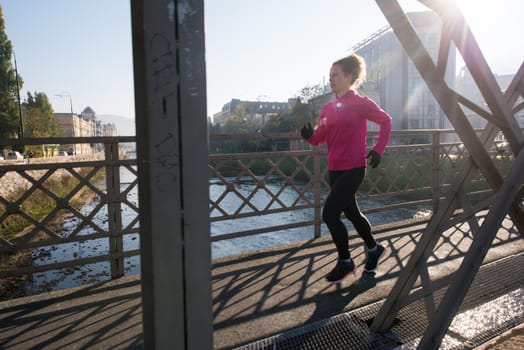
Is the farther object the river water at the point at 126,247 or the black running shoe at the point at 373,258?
the river water at the point at 126,247

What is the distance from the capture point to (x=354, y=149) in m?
2.85

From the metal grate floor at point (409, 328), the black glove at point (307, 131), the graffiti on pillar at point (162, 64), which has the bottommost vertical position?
the metal grate floor at point (409, 328)

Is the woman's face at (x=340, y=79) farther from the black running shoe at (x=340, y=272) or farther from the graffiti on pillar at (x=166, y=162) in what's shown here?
the graffiti on pillar at (x=166, y=162)

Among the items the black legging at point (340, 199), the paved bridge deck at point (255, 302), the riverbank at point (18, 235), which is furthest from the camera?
the riverbank at point (18, 235)

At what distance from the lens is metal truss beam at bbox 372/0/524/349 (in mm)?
1760

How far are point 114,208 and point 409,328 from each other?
277cm

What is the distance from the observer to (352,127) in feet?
9.23

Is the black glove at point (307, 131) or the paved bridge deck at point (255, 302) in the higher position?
the black glove at point (307, 131)

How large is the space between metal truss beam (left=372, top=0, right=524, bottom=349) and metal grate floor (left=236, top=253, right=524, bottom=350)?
0.48 feet

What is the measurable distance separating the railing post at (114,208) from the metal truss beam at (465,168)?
2.50m

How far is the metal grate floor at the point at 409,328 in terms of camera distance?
211 centimetres

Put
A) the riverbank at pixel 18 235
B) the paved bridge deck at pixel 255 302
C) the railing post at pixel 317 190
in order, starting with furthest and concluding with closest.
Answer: the riverbank at pixel 18 235 → the railing post at pixel 317 190 → the paved bridge deck at pixel 255 302

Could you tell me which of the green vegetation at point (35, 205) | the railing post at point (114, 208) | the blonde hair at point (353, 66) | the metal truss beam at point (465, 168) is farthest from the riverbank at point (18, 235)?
the metal truss beam at point (465, 168)

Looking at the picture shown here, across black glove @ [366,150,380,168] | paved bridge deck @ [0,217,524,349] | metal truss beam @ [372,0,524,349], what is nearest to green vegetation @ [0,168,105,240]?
paved bridge deck @ [0,217,524,349]
